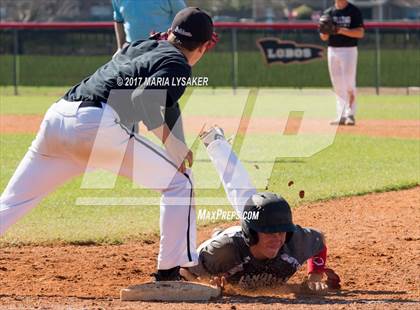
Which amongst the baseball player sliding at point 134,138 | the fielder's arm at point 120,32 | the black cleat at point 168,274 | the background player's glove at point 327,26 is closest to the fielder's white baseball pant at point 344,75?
the background player's glove at point 327,26

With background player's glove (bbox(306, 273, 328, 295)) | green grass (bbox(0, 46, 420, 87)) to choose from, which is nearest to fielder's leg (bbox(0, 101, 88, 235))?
background player's glove (bbox(306, 273, 328, 295))

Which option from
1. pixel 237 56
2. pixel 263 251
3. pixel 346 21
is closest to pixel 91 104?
pixel 263 251

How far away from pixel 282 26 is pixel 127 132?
21925 millimetres

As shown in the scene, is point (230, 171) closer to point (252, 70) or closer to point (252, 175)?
point (252, 175)

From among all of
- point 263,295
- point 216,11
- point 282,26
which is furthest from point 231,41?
point 263,295

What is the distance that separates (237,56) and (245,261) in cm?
2175

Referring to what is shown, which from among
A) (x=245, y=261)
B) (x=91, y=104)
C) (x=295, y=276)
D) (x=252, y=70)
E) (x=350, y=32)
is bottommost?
(x=252, y=70)

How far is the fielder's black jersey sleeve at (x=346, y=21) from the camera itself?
706 inches

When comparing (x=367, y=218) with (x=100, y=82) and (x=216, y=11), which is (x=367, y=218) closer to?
(x=100, y=82)

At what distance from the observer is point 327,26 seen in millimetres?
17609

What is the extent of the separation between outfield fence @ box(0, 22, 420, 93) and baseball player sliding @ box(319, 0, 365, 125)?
927cm

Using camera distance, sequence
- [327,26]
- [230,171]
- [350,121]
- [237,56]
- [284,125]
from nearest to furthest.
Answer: [230,171] < [327,26] < [350,121] < [284,125] < [237,56]

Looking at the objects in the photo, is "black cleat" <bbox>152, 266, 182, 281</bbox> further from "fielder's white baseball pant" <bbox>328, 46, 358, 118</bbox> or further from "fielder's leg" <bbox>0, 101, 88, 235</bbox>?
"fielder's white baseball pant" <bbox>328, 46, 358, 118</bbox>

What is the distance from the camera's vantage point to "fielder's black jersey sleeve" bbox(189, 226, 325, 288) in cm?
677
